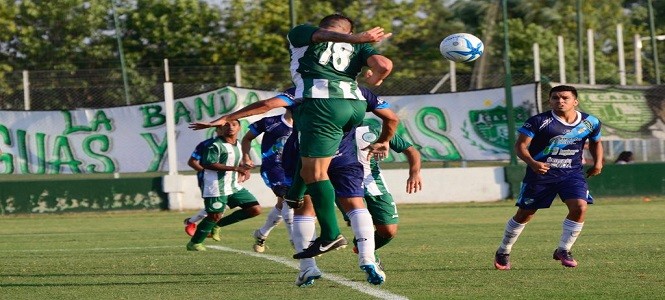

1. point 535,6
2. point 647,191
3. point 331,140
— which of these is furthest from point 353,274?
point 535,6

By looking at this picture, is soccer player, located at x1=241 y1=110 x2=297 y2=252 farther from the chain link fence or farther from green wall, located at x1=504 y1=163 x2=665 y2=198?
green wall, located at x1=504 y1=163 x2=665 y2=198

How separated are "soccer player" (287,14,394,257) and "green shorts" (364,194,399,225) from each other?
1.43 meters

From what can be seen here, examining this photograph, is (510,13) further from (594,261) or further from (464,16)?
(594,261)

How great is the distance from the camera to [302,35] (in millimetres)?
9195

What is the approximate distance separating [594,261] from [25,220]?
15470mm

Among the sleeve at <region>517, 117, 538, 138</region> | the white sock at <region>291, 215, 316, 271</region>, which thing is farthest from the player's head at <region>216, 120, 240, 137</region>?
the white sock at <region>291, 215, 316, 271</region>

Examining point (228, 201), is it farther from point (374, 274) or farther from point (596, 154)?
point (374, 274)

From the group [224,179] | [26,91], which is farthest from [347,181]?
[26,91]

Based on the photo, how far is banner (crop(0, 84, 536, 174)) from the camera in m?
27.2

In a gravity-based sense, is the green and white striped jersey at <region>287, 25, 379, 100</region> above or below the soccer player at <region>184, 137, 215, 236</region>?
above

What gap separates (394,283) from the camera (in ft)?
33.3

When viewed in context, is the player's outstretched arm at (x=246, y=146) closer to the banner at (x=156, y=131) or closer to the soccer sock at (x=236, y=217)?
the soccer sock at (x=236, y=217)

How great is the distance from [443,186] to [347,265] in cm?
1529

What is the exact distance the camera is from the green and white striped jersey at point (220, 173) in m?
15.7
